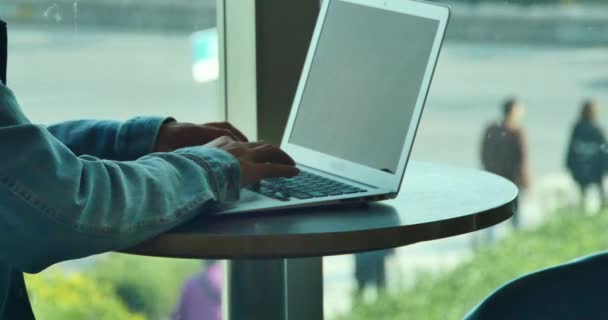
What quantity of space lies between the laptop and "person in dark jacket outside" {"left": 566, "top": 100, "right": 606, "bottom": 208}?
855mm

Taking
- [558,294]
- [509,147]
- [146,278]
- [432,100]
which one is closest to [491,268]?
[509,147]

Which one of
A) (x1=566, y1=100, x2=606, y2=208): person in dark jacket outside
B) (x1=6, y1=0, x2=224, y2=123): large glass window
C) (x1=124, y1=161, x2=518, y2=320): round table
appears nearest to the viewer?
(x1=124, y1=161, x2=518, y2=320): round table

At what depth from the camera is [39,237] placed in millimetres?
1137

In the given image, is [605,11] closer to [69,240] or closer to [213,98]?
[213,98]

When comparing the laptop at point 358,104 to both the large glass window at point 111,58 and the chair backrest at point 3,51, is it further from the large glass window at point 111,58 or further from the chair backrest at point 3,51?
the large glass window at point 111,58

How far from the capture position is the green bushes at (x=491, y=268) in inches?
92.7

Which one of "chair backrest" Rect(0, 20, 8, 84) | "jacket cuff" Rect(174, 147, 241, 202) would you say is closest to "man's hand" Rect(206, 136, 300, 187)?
"jacket cuff" Rect(174, 147, 241, 202)

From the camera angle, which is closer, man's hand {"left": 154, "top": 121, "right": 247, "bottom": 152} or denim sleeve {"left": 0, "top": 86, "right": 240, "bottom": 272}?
denim sleeve {"left": 0, "top": 86, "right": 240, "bottom": 272}

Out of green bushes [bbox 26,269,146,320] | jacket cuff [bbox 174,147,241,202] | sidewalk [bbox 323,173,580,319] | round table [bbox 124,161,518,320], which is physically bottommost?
green bushes [bbox 26,269,146,320]

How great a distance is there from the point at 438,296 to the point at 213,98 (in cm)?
68

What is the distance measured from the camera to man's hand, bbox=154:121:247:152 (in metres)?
1.57

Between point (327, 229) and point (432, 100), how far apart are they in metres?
1.11

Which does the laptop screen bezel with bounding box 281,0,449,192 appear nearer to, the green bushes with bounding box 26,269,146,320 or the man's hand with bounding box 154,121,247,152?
the man's hand with bounding box 154,121,247,152

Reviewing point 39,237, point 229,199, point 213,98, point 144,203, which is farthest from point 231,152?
point 213,98
